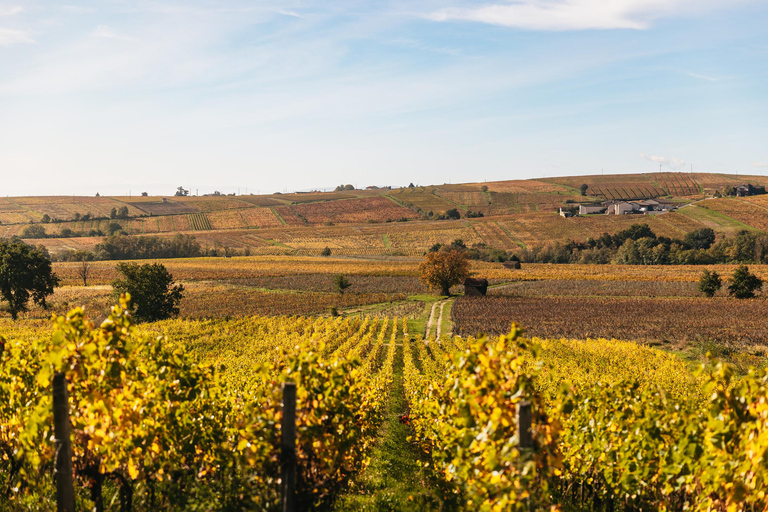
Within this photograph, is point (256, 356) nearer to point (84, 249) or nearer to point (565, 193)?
point (84, 249)

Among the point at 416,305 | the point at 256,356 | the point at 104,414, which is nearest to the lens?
the point at 104,414

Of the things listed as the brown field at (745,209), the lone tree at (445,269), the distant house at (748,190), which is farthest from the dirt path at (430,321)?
the distant house at (748,190)

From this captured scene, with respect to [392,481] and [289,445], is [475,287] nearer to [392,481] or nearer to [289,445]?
[392,481]

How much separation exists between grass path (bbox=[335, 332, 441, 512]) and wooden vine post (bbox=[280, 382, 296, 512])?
2402 millimetres

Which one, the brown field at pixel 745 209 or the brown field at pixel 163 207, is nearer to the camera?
the brown field at pixel 745 209

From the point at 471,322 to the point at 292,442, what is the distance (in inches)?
1460

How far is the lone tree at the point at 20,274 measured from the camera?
145 feet

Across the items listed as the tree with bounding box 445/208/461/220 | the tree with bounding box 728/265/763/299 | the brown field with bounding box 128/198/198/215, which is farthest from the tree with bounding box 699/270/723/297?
the brown field with bounding box 128/198/198/215

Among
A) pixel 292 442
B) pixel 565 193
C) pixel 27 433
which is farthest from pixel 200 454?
pixel 565 193

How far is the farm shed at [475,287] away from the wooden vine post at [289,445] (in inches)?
2072

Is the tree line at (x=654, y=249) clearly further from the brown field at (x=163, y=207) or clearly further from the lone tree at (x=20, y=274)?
the brown field at (x=163, y=207)

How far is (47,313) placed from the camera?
49000 mm

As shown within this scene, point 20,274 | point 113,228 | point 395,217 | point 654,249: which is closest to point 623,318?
point 20,274

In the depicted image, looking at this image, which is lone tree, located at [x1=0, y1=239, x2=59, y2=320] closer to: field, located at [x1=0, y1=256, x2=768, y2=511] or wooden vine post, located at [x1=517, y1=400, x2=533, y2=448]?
field, located at [x1=0, y1=256, x2=768, y2=511]
